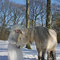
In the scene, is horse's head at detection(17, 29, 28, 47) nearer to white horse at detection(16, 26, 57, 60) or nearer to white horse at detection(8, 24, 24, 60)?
white horse at detection(16, 26, 57, 60)

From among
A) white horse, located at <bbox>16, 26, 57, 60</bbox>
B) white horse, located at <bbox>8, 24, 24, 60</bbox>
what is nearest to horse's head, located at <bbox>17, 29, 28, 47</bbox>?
white horse, located at <bbox>16, 26, 57, 60</bbox>

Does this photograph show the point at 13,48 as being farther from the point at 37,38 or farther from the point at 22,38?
the point at 37,38

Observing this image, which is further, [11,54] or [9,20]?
[9,20]

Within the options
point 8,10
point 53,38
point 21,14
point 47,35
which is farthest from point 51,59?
point 8,10

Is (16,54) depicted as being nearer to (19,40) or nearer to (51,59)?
(19,40)

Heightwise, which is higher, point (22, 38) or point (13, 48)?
point (22, 38)

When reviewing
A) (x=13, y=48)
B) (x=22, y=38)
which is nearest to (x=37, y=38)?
(x=22, y=38)

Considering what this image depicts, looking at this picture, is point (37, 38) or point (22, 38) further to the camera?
point (37, 38)

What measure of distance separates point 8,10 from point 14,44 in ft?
105

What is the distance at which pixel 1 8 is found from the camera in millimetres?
31750

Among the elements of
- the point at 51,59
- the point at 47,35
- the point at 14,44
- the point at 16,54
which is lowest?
the point at 51,59

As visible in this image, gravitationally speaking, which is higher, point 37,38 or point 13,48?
point 37,38

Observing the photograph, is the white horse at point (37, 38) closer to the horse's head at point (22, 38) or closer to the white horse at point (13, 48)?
the horse's head at point (22, 38)

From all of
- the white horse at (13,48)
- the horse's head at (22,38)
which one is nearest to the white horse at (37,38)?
the horse's head at (22,38)
